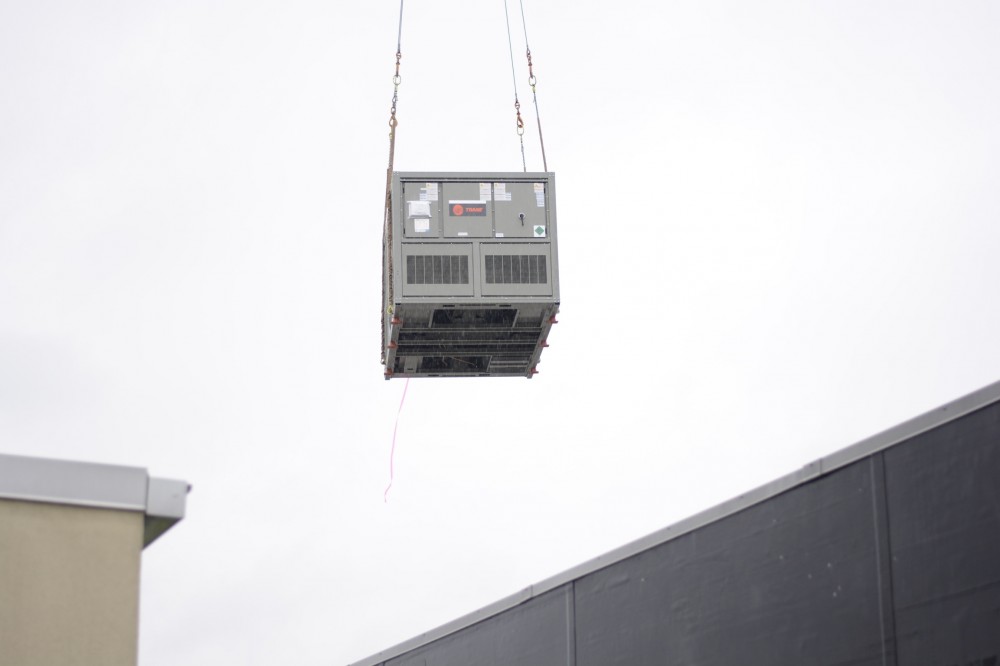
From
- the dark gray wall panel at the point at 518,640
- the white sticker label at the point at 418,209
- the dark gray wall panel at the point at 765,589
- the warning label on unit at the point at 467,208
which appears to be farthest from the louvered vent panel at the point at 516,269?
the dark gray wall panel at the point at 765,589

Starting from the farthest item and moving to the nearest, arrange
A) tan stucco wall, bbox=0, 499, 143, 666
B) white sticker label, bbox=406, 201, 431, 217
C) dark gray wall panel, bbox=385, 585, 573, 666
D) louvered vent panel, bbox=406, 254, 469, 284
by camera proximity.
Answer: white sticker label, bbox=406, 201, 431, 217 < louvered vent panel, bbox=406, 254, 469, 284 < dark gray wall panel, bbox=385, 585, 573, 666 < tan stucco wall, bbox=0, 499, 143, 666

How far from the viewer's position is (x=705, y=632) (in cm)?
1262

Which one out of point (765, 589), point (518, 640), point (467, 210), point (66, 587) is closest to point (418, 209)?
point (467, 210)

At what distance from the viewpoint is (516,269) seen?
1617 cm

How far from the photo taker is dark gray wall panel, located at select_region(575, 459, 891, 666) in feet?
36.3

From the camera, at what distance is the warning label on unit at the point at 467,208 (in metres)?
16.3

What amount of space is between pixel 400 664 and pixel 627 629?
5585mm

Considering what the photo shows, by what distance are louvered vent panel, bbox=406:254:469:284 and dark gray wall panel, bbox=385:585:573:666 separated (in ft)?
10.4

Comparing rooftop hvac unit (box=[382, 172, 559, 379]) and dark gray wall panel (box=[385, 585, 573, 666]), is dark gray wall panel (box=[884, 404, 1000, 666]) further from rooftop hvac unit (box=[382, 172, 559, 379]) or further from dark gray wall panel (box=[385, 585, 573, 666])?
rooftop hvac unit (box=[382, 172, 559, 379])

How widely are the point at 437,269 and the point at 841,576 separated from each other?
6115mm

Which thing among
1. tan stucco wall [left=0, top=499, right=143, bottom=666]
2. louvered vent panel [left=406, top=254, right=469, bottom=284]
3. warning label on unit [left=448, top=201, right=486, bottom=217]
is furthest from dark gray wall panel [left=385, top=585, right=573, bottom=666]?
tan stucco wall [left=0, top=499, right=143, bottom=666]

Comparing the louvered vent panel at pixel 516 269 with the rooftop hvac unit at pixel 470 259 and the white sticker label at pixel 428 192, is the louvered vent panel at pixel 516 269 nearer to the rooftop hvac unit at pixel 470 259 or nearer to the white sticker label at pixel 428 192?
the rooftop hvac unit at pixel 470 259

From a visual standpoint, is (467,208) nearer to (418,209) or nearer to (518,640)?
(418,209)

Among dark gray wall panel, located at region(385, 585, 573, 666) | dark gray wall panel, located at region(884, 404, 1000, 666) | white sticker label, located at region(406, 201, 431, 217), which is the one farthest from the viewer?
white sticker label, located at region(406, 201, 431, 217)
